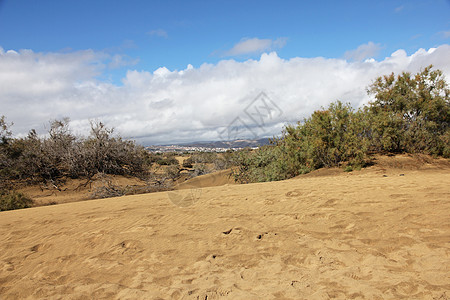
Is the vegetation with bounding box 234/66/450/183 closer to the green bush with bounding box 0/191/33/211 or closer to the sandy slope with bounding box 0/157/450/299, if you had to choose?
the sandy slope with bounding box 0/157/450/299

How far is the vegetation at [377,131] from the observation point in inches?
468

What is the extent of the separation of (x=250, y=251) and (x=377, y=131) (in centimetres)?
1153

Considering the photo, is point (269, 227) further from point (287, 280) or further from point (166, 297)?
point (166, 297)

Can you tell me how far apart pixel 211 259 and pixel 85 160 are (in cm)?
1541

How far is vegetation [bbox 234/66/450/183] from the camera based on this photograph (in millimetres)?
11883

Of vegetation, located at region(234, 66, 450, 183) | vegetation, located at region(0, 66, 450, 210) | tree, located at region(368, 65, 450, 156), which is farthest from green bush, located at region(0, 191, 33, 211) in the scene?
tree, located at region(368, 65, 450, 156)

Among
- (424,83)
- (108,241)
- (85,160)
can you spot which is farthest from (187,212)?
(424,83)

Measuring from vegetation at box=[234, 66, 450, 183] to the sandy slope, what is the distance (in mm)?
5971

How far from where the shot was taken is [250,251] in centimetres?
366

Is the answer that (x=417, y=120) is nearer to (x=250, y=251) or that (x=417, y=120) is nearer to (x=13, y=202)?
(x=250, y=251)

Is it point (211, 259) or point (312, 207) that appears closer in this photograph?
point (211, 259)

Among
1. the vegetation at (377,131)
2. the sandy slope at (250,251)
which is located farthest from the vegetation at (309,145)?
the sandy slope at (250,251)

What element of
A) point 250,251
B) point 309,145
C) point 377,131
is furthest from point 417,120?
point 250,251

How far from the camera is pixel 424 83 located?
13.1 metres
